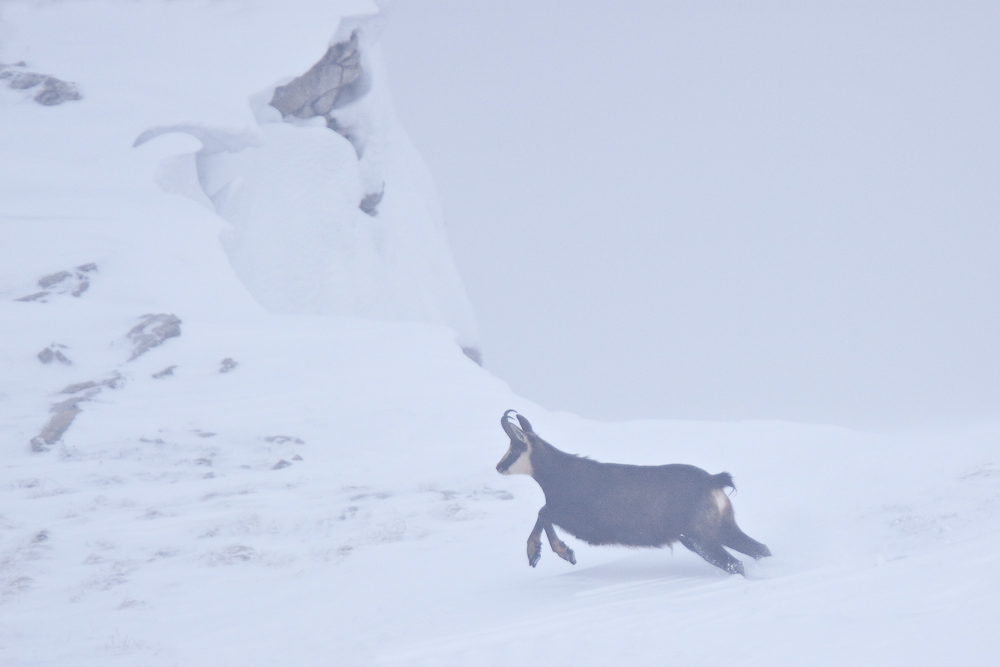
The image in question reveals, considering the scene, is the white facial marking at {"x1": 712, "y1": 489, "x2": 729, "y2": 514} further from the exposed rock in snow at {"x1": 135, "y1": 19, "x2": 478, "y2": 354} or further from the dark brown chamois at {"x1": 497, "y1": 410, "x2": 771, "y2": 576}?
the exposed rock in snow at {"x1": 135, "y1": 19, "x2": 478, "y2": 354}

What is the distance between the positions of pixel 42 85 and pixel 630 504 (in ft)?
75.4

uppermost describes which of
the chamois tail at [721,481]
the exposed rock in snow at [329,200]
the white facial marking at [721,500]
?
the exposed rock in snow at [329,200]

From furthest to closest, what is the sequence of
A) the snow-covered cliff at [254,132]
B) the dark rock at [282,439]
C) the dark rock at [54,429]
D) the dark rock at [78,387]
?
the snow-covered cliff at [254,132], the dark rock at [78,387], the dark rock at [282,439], the dark rock at [54,429]

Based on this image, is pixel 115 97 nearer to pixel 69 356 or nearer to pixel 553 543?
pixel 69 356

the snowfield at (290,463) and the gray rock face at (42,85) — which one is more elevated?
the gray rock face at (42,85)

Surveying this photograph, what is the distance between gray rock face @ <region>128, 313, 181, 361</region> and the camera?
1498 centimetres

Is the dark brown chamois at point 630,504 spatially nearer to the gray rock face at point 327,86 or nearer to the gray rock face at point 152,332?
the gray rock face at point 152,332

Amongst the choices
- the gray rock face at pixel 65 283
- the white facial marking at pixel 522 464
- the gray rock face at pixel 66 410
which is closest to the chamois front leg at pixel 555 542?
the white facial marking at pixel 522 464

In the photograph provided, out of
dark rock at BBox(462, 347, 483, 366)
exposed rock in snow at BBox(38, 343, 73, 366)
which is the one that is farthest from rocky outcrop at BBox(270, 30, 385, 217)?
exposed rock in snow at BBox(38, 343, 73, 366)

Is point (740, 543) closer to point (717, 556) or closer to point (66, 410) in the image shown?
point (717, 556)

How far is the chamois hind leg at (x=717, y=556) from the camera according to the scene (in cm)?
678

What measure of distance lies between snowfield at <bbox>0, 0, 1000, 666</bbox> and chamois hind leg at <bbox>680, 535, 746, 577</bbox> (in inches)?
6.2

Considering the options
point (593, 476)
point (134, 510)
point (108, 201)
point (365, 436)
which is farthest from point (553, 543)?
point (108, 201)

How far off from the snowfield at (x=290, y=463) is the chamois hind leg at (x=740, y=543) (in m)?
0.16
